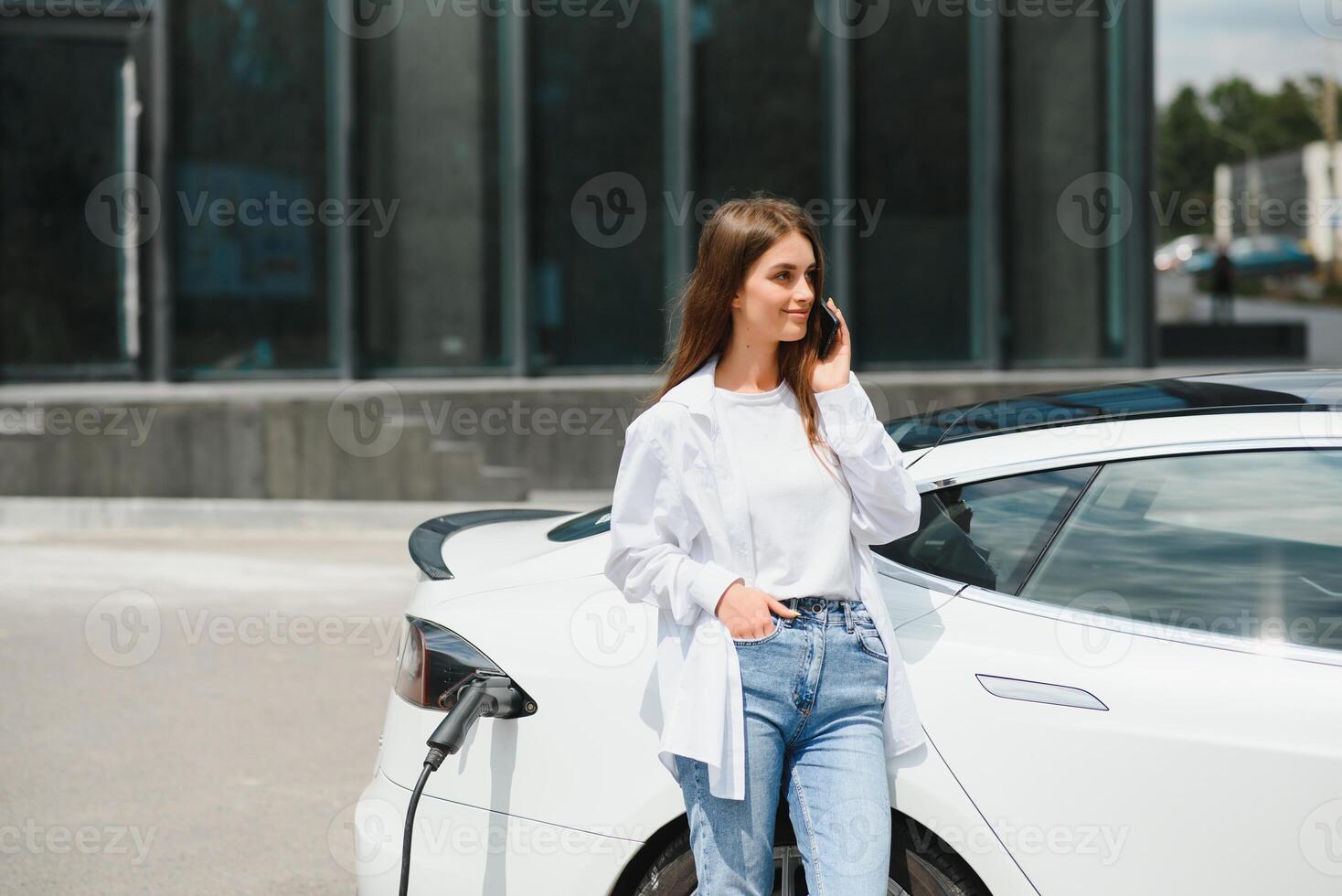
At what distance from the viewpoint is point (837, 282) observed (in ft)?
47.2

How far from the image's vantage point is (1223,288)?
53.7ft

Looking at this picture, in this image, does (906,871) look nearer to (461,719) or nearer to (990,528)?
(990,528)

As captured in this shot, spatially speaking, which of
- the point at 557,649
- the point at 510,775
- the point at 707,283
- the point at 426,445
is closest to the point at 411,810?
the point at 510,775

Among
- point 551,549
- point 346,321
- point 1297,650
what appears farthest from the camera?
point 346,321

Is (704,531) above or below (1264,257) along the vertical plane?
below

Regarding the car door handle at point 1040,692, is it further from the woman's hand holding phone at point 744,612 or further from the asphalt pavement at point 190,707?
the asphalt pavement at point 190,707

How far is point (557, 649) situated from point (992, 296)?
12.3 meters

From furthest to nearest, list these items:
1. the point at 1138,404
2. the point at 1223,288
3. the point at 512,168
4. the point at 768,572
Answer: the point at 1223,288 < the point at 512,168 < the point at 1138,404 < the point at 768,572

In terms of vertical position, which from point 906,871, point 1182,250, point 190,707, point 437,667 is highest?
point 1182,250

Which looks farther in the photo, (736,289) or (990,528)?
(990,528)

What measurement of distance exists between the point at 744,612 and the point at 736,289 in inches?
24.8

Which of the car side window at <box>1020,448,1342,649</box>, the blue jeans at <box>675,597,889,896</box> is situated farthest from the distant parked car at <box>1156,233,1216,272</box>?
the blue jeans at <box>675,597,889,896</box>

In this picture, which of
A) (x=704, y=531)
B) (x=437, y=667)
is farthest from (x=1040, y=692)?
(x=437, y=667)

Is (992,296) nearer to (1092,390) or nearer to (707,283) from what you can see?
(1092,390)
